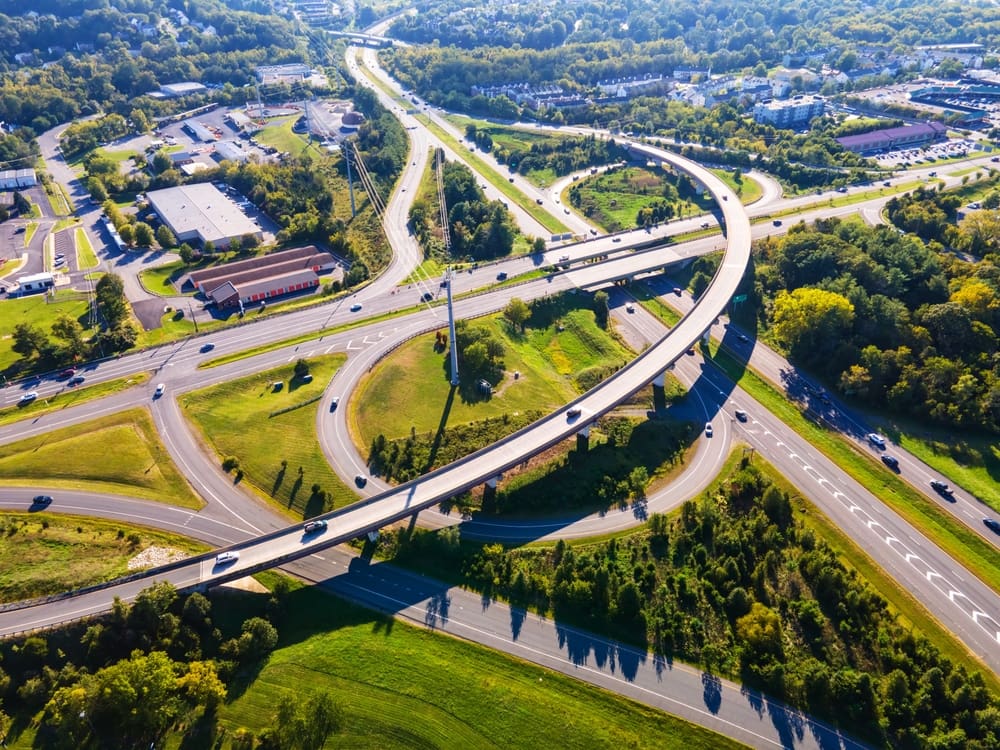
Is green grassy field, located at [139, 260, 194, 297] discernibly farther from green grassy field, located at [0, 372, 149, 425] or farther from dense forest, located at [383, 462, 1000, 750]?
dense forest, located at [383, 462, 1000, 750]

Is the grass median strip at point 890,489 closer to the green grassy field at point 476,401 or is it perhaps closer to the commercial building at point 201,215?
the green grassy field at point 476,401

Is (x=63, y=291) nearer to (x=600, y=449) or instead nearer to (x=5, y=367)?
(x=5, y=367)

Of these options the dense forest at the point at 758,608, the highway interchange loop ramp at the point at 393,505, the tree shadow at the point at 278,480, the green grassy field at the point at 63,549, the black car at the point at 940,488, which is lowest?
the black car at the point at 940,488

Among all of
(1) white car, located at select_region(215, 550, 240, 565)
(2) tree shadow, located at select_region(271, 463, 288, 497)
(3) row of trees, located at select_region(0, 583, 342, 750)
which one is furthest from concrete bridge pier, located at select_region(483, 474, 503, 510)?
(1) white car, located at select_region(215, 550, 240, 565)

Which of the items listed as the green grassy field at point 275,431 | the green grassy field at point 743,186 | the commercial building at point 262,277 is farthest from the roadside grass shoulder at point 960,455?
the commercial building at point 262,277

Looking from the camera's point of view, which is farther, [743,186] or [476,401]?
[743,186]

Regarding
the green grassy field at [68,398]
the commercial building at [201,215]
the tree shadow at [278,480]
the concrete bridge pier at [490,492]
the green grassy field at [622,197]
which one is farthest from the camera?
the green grassy field at [622,197]

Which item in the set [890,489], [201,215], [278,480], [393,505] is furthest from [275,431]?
[201,215]

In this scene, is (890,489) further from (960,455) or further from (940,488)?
(960,455)
